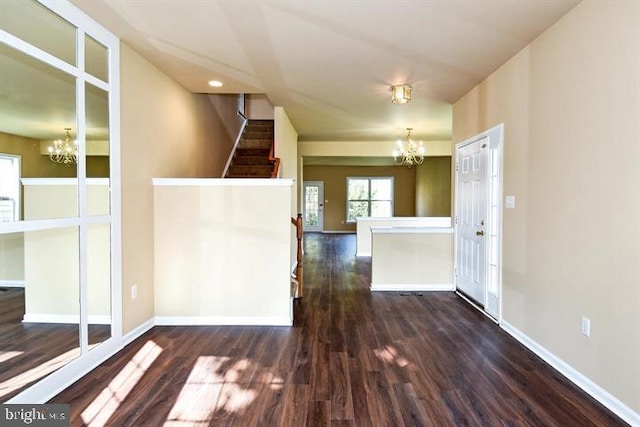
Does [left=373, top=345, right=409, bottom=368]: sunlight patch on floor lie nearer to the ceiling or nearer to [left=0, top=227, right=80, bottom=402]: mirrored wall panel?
[left=0, top=227, right=80, bottom=402]: mirrored wall panel

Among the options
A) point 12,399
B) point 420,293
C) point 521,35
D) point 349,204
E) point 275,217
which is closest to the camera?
point 12,399

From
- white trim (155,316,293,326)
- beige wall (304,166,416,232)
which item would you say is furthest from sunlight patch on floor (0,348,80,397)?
beige wall (304,166,416,232)

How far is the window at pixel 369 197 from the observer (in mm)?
12969

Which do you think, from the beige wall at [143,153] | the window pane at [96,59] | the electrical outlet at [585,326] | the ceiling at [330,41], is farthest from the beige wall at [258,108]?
the electrical outlet at [585,326]

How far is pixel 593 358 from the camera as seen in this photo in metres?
2.31

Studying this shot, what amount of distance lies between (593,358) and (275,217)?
2.72 meters

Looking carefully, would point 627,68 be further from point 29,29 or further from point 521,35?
point 29,29

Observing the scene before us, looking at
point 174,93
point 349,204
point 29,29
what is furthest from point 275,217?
point 349,204

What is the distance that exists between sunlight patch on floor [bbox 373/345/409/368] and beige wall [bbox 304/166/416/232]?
10114 mm

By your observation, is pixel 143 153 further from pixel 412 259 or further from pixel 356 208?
pixel 356 208

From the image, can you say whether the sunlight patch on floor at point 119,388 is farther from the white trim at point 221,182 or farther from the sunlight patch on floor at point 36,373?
the white trim at point 221,182

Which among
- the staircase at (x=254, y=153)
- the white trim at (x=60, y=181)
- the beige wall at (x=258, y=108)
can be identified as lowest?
the white trim at (x=60, y=181)

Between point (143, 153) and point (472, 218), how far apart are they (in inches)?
144

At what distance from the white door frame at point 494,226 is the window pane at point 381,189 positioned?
29.4 ft
